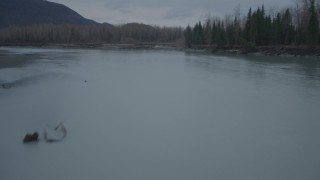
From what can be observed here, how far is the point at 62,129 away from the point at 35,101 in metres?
4.97

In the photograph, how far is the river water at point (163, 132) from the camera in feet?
25.0

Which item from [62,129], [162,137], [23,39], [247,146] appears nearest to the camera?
[247,146]

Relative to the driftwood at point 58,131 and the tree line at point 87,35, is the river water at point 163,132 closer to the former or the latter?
A: the driftwood at point 58,131

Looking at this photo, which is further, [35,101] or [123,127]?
[35,101]

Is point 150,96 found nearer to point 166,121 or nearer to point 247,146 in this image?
point 166,121

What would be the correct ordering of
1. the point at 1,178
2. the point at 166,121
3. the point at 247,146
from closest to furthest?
the point at 1,178
the point at 247,146
the point at 166,121

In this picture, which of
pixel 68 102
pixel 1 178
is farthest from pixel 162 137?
pixel 68 102

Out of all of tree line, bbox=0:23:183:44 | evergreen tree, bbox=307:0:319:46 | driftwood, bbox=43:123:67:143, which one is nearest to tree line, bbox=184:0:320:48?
evergreen tree, bbox=307:0:319:46

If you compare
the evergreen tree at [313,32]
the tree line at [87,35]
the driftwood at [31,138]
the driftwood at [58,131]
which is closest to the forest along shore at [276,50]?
the evergreen tree at [313,32]

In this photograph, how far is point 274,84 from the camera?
68.1 ft

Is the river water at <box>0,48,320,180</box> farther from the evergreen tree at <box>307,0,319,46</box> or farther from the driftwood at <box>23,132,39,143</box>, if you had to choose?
the evergreen tree at <box>307,0,319,46</box>

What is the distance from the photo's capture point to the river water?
7625 mm

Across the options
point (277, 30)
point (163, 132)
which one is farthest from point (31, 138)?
point (277, 30)

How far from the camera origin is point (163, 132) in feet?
34.6
